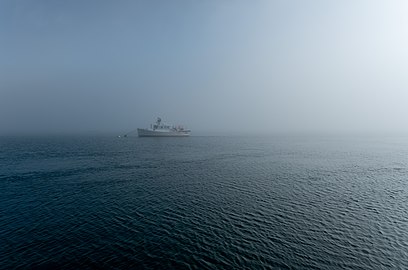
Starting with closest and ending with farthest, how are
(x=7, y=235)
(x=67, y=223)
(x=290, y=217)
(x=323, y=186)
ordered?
(x=7, y=235) < (x=67, y=223) < (x=290, y=217) < (x=323, y=186)

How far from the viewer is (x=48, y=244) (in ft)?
98.6

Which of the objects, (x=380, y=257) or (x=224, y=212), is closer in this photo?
(x=380, y=257)

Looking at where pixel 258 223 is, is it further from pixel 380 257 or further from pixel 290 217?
pixel 380 257

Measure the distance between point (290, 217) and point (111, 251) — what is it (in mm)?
26316

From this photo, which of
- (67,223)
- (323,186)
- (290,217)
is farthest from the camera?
(323,186)

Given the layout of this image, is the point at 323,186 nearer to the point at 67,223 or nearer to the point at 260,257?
the point at 260,257

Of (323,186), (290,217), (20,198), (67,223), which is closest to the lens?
(67,223)

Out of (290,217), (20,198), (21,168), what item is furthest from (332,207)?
(21,168)

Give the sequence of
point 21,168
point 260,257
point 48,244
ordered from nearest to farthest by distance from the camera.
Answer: point 260,257 < point 48,244 < point 21,168

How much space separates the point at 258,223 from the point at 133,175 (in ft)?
146

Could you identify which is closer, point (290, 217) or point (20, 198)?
point (290, 217)

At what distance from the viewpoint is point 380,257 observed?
2798cm

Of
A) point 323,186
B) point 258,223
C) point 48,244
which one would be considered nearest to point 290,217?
point 258,223

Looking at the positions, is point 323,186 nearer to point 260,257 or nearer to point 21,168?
point 260,257
